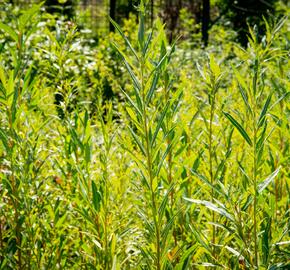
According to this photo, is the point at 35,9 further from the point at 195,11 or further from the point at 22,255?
the point at 195,11

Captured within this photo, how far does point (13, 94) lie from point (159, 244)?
1.79ft

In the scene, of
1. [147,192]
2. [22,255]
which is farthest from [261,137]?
[22,255]

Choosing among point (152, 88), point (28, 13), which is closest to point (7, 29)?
point (28, 13)

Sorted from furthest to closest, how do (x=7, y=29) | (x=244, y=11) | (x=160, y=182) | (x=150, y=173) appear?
(x=244, y=11) → (x=160, y=182) → (x=7, y=29) → (x=150, y=173)

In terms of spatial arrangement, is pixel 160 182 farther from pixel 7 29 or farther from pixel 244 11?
pixel 244 11

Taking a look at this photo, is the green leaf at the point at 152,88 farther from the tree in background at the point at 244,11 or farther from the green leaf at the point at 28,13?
the tree in background at the point at 244,11

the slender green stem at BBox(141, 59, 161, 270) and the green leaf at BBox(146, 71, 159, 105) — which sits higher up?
the green leaf at BBox(146, 71, 159, 105)

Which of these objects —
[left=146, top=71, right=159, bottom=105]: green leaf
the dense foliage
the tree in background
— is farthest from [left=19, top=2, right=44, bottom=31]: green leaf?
the tree in background

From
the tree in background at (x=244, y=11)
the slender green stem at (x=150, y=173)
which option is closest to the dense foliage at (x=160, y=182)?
the slender green stem at (x=150, y=173)

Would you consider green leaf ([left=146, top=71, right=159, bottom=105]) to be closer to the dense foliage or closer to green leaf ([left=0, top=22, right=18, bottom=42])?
the dense foliage

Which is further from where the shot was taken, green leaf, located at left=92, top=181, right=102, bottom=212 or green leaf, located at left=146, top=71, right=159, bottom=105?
green leaf, located at left=92, top=181, right=102, bottom=212

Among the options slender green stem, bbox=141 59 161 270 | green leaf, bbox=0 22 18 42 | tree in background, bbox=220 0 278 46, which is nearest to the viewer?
slender green stem, bbox=141 59 161 270

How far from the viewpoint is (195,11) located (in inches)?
611

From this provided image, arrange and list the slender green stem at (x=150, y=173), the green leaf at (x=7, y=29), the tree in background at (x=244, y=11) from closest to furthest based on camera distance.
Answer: the slender green stem at (x=150, y=173), the green leaf at (x=7, y=29), the tree in background at (x=244, y=11)
